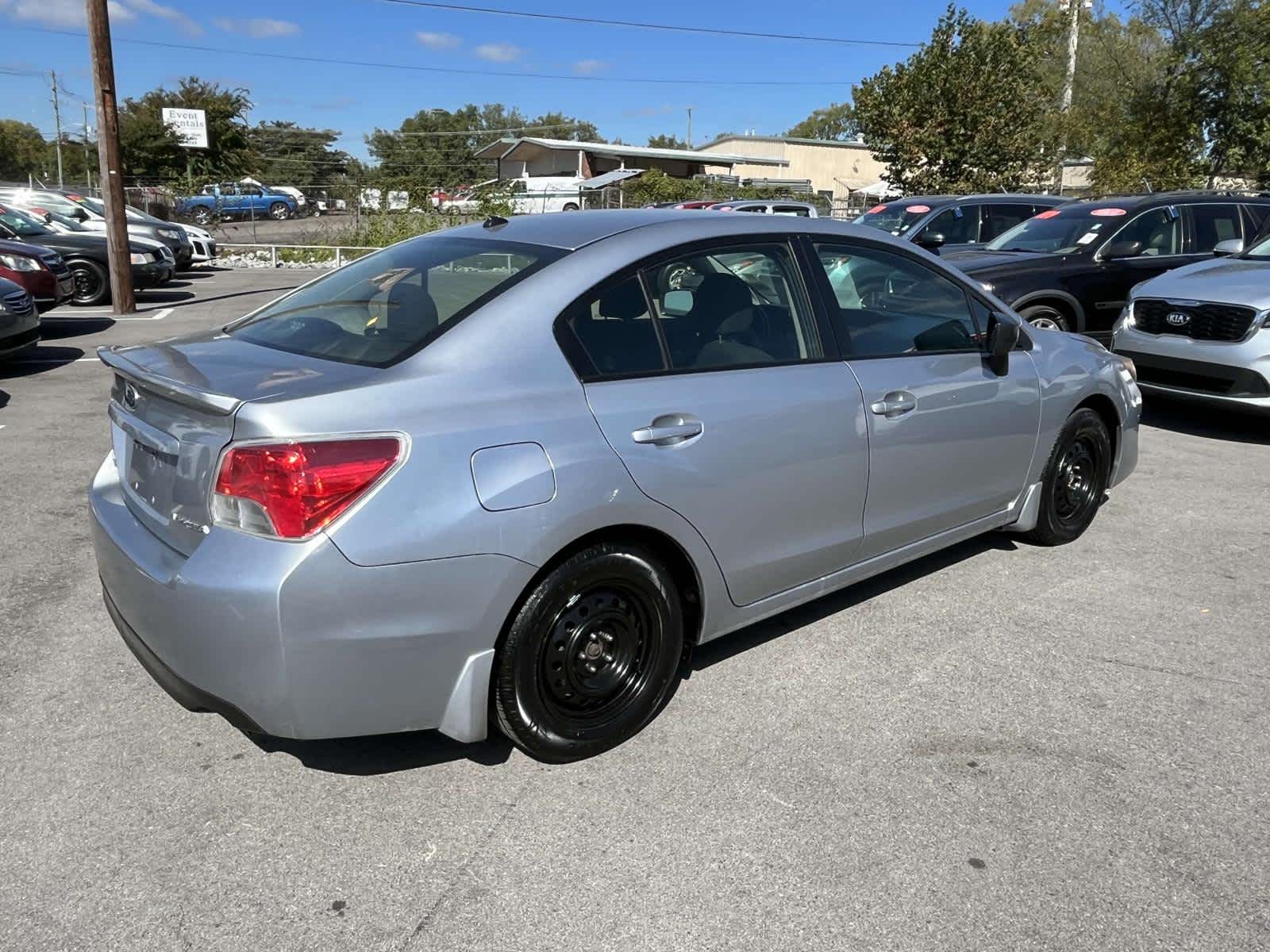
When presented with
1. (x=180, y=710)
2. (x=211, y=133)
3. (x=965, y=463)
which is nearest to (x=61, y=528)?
(x=180, y=710)

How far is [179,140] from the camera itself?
145 ft

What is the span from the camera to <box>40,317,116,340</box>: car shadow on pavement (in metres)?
12.7

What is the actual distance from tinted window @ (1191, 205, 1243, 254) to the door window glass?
0.21 meters

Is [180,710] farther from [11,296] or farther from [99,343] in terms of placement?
[99,343]

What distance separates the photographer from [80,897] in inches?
101

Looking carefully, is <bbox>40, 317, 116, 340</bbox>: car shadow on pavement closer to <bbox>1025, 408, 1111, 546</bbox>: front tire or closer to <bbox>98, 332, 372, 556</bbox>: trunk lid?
<bbox>98, 332, 372, 556</bbox>: trunk lid

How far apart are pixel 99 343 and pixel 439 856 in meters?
11.2

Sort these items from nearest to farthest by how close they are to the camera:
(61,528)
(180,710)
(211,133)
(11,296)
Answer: (180,710), (61,528), (11,296), (211,133)

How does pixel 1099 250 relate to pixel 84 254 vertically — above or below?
above

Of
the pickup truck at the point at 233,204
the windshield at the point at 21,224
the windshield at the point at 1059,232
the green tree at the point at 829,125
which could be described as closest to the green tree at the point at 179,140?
the pickup truck at the point at 233,204

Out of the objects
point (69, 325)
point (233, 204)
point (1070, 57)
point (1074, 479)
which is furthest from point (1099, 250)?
point (233, 204)

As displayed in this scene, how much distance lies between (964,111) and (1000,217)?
14.5 m

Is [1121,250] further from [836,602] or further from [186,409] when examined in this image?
[186,409]

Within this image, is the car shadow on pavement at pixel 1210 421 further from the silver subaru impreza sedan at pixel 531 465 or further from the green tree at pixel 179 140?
the green tree at pixel 179 140
